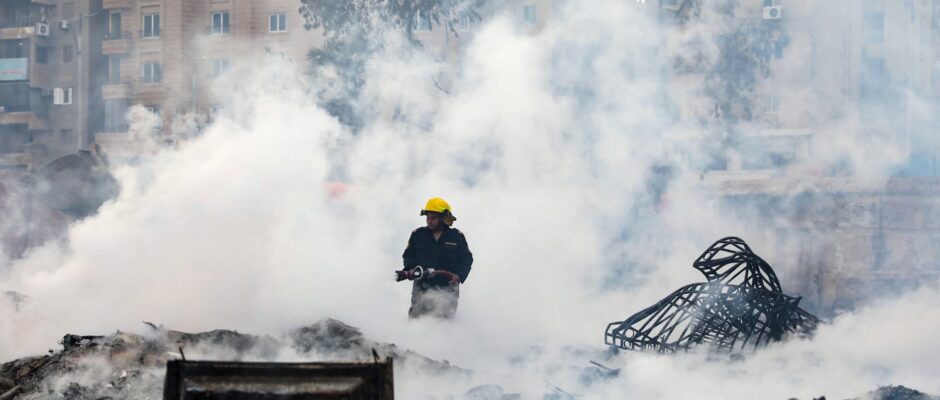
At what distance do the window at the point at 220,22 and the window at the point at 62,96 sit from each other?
586 inches

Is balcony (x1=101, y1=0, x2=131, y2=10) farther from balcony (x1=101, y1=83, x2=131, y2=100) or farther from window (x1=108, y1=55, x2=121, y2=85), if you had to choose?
balcony (x1=101, y1=83, x2=131, y2=100)

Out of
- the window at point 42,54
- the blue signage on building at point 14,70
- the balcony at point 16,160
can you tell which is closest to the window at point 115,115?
the balcony at point 16,160

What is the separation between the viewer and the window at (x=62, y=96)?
4109 centimetres

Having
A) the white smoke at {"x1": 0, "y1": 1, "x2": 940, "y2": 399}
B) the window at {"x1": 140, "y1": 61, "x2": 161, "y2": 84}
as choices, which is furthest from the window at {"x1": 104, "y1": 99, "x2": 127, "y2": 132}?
the white smoke at {"x1": 0, "y1": 1, "x2": 940, "y2": 399}

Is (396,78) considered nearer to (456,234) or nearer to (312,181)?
(312,181)

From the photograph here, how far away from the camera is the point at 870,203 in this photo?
1587cm

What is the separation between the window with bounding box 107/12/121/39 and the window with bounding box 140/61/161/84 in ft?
13.1

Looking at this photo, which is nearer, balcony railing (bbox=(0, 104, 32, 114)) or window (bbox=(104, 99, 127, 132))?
window (bbox=(104, 99, 127, 132))

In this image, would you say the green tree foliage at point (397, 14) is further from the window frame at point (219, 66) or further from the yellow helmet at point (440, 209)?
the yellow helmet at point (440, 209)

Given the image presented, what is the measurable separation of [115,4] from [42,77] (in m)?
8.37

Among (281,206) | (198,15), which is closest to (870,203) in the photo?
(281,206)

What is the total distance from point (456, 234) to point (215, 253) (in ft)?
11.0

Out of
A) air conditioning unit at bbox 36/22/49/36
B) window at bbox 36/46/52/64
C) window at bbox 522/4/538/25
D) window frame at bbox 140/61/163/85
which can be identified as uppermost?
air conditioning unit at bbox 36/22/49/36

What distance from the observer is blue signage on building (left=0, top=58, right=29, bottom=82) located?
140 ft
